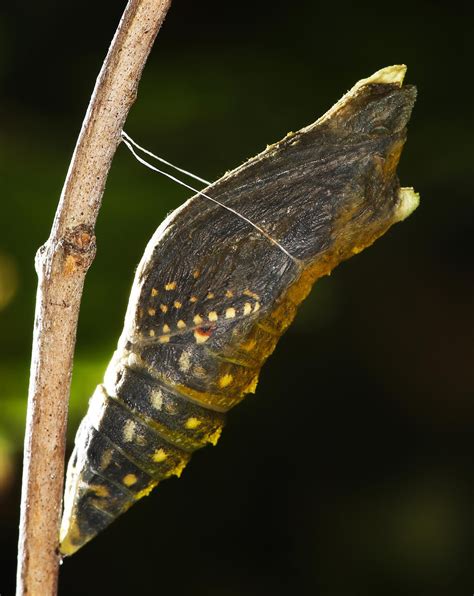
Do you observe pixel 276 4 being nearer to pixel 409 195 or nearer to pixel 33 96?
pixel 33 96

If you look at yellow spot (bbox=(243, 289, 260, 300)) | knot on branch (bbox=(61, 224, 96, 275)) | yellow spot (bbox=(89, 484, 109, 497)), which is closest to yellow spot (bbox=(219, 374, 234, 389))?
yellow spot (bbox=(243, 289, 260, 300))

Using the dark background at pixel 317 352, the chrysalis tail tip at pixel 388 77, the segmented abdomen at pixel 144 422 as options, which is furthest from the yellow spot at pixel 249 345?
the dark background at pixel 317 352

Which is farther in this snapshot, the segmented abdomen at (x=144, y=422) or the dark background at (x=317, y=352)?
the dark background at (x=317, y=352)

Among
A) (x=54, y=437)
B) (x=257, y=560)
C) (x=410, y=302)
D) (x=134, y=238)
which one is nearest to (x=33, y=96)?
(x=134, y=238)

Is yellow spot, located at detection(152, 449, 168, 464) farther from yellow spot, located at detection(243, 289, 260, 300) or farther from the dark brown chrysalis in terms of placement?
yellow spot, located at detection(243, 289, 260, 300)

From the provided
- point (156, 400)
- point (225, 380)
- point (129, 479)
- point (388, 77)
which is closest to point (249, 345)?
point (225, 380)

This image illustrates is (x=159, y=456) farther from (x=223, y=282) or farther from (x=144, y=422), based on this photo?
(x=223, y=282)

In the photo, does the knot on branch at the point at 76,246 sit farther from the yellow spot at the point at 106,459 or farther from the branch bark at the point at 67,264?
the yellow spot at the point at 106,459
